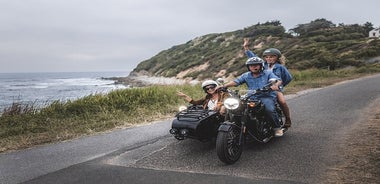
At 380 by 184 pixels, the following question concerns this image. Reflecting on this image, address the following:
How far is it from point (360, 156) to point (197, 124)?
250 centimetres

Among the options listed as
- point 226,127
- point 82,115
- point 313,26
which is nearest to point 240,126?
point 226,127

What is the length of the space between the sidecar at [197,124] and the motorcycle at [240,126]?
388 mm

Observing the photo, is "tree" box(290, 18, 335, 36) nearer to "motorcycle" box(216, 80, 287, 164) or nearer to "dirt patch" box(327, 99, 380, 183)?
"dirt patch" box(327, 99, 380, 183)

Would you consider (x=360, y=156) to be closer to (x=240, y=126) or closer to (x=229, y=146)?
(x=240, y=126)

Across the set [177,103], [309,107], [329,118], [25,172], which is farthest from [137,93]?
[25,172]

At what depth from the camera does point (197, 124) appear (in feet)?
19.0

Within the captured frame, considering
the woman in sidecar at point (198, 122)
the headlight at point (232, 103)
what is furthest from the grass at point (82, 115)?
the headlight at point (232, 103)

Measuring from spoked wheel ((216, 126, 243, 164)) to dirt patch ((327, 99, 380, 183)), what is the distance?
1345 millimetres

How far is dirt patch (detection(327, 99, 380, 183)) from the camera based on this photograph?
4594 millimetres

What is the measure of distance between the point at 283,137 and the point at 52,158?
4.22 m

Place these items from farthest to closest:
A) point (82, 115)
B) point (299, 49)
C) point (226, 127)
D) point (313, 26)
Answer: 1. point (313, 26)
2. point (299, 49)
3. point (82, 115)
4. point (226, 127)

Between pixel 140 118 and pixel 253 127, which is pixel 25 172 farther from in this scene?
pixel 140 118

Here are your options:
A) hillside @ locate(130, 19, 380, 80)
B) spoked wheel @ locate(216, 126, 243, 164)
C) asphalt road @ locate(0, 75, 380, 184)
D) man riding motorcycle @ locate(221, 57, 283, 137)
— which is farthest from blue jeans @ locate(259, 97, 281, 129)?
hillside @ locate(130, 19, 380, 80)

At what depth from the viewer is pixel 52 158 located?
6203mm
